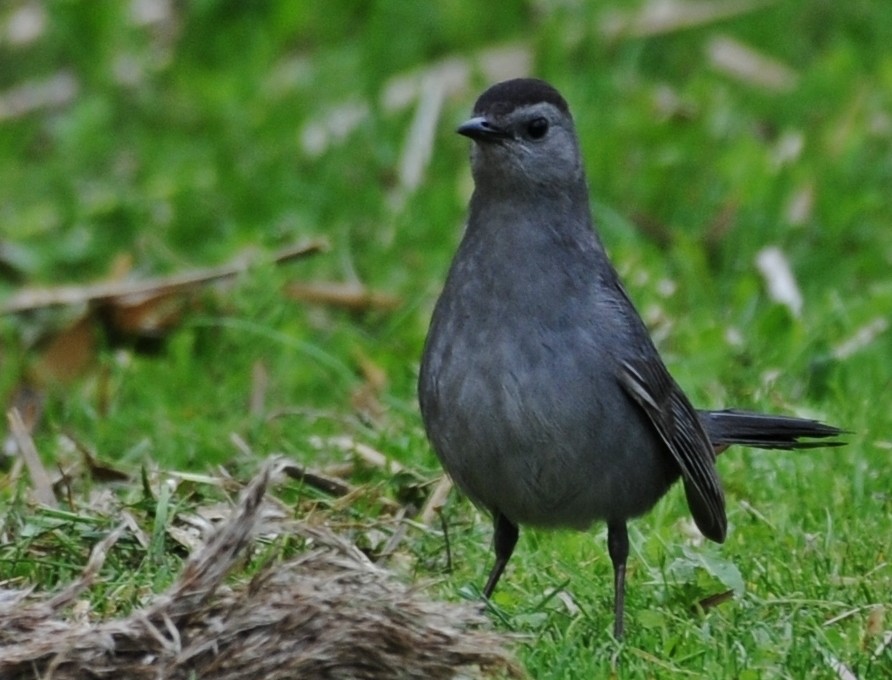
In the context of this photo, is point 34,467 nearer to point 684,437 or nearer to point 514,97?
point 514,97

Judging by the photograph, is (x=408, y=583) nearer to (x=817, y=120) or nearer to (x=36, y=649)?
(x=36, y=649)

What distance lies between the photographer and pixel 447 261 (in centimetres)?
909

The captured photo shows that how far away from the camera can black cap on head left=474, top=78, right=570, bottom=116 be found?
5.67 metres

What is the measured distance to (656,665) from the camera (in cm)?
489

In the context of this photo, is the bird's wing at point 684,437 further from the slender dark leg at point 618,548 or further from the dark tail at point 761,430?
the dark tail at point 761,430

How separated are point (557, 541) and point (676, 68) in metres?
6.06

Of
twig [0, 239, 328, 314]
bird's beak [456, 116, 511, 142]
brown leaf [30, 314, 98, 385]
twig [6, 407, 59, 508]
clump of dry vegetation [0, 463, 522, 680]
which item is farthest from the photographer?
brown leaf [30, 314, 98, 385]

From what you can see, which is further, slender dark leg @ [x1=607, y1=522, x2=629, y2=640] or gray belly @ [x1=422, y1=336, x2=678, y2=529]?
slender dark leg @ [x1=607, y1=522, x2=629, y2=640]

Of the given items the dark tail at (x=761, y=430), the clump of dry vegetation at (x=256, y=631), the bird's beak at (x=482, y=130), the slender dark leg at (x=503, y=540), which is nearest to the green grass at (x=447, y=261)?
the slender dark leg at (x=503, y=540)

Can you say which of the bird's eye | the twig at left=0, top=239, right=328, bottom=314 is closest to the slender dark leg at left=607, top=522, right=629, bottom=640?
the bird's eye

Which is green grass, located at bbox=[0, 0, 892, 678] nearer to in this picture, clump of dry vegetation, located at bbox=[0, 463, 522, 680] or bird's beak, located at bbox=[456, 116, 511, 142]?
clump of dry vegetation, located at bbox=[0, 463, 522, 680]

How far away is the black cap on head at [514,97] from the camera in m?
5.67

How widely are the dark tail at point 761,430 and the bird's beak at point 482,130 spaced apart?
116cm

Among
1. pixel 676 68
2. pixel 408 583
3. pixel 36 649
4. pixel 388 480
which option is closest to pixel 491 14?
pixel 676 68
